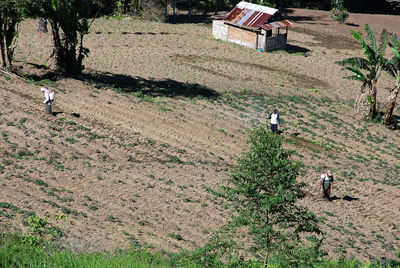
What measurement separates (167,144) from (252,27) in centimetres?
2283

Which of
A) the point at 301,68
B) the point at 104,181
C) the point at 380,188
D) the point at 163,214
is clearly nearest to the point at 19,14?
the point at 104,181

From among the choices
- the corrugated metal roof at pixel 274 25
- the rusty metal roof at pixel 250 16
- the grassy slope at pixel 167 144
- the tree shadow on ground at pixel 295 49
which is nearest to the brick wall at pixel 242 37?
the rusty metal roof at pixel 250 16

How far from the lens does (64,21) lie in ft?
86.7

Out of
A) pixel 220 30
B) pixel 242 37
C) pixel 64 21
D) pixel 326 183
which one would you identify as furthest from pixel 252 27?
pixel 326 183

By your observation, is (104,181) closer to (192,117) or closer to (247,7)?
(192,117)

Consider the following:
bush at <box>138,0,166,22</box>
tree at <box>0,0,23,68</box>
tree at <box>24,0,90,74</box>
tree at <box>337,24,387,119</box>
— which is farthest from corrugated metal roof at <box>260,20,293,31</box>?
tree at <box>0,0,23,68</box>

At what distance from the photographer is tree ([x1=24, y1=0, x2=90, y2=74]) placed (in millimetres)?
25320

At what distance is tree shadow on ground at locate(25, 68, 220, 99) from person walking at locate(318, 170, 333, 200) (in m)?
11.6

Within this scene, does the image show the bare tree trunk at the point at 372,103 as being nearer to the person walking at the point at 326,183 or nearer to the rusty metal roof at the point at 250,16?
the person walking at the point at 326,183

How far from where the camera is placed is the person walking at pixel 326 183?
18422 mm

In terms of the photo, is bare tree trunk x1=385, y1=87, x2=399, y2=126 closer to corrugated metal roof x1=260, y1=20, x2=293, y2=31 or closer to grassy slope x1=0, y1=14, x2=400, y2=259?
grassy slope x1=0, y1=14, x2=400, y2=259

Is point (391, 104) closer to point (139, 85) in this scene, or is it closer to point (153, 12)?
point (139, 85)

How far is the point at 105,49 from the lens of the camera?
35594mm

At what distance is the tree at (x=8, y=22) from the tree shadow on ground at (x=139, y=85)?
171cm
